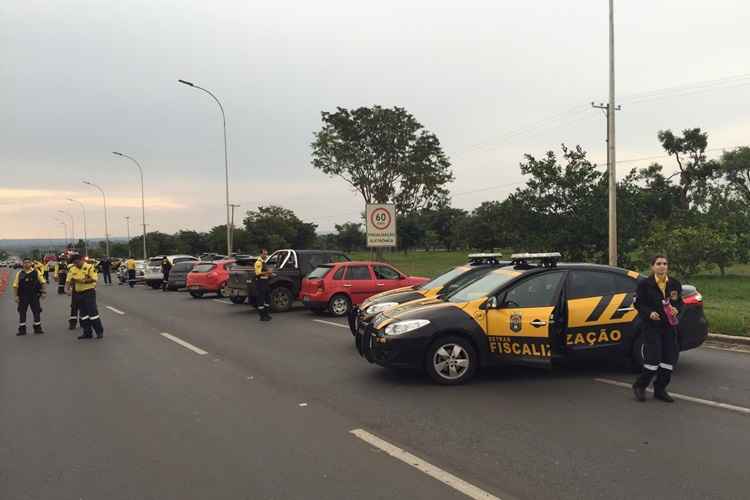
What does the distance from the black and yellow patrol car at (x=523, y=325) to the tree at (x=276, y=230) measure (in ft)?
237

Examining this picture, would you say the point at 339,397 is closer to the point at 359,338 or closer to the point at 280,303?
the point at 359,338

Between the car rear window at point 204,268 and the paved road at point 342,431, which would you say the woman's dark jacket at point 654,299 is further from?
the car rear window at point 204,268

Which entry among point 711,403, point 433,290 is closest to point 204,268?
point 433,290

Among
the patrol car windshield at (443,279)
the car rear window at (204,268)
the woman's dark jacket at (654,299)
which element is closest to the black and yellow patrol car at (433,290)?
the patrol car windshield at (443,279)

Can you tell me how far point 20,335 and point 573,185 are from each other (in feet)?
74.1

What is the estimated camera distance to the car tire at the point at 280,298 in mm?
15469

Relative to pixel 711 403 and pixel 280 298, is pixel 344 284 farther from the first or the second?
pixel 711 403

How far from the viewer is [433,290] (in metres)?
9.06

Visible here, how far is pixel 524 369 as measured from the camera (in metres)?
7.45

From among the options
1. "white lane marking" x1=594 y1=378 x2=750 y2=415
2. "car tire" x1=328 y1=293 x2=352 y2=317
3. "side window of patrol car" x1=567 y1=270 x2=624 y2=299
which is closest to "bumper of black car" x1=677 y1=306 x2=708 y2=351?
"side window of patrol car" x1=567 y1=270 x2=624 y2=299

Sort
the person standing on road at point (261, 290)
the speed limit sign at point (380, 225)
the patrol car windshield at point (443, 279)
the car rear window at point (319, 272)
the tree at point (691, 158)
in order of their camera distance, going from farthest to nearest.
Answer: the tree at point (691, 158) → the speed limit sign at point (380, 225) → the car rear window at point (319, 272) → the person standing on road at point (261, 290) → the patrol car windshield at point (443, 279)

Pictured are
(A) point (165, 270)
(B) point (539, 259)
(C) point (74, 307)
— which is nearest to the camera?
(B) point (539, 259)

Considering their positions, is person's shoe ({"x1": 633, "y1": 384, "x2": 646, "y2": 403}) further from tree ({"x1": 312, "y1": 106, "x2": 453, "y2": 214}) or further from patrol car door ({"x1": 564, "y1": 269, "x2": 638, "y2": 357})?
tree ({"x1": 312, "y1": 106, "x2": 453, "y2": 214})

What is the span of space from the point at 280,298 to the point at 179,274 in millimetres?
11305
